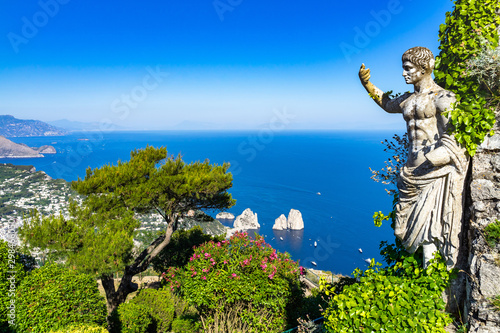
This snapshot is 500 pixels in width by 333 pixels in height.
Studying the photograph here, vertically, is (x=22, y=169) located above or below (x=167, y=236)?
below

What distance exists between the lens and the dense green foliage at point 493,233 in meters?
2.54

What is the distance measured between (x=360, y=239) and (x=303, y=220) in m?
12.7

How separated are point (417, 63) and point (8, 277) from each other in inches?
287

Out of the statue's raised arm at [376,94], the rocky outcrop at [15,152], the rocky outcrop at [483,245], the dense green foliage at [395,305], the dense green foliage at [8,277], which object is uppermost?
the statue's raised arm at [376,94]

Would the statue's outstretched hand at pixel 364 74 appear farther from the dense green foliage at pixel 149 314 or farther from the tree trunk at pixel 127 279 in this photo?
the tree trunk at pixel 127 279

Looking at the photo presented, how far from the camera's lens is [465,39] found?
9.99 feet

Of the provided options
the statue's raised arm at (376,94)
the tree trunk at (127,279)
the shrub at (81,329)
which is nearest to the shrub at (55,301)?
the shrub at (81,329)

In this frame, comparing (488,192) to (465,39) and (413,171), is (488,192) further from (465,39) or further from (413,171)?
(465,39)

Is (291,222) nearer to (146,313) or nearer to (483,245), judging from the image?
(146,313)

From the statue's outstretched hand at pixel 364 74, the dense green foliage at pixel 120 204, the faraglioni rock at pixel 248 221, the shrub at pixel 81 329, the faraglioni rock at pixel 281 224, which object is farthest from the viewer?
the faraglioni rock at pixel 248 221

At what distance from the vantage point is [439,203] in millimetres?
2828

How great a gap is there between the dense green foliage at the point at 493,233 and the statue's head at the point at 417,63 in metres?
1.71

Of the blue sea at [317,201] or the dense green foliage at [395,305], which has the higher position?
the dense green foliage at [395,305]

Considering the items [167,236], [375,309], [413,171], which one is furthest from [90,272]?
[413,171]
